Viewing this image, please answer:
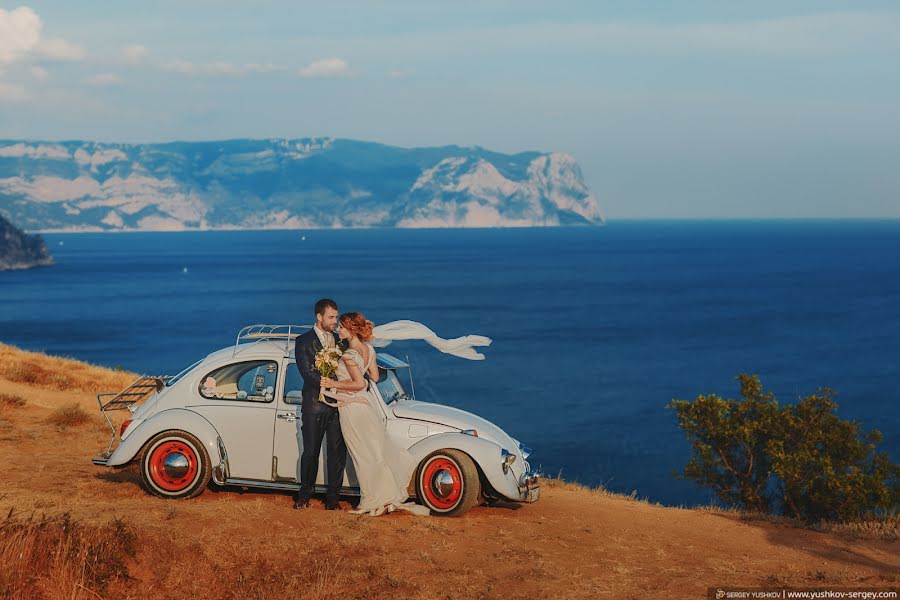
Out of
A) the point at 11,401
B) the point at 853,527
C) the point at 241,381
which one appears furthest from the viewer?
the point at 11,401

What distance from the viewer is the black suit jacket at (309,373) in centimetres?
1052

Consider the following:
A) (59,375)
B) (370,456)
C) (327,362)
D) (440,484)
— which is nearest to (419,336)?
(327,362)

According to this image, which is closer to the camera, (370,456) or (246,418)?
(370,456)

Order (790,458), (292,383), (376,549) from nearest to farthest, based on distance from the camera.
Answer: (376,549) < (292,383) < (790,458)

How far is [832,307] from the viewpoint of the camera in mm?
110562

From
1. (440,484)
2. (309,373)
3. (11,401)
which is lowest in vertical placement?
(440,484)

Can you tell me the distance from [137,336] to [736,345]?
5094cm

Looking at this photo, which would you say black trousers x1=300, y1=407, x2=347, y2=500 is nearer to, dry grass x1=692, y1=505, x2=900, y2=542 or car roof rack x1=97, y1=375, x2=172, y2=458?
car roof rack x1=97, y1=375, x2=172, y2=458

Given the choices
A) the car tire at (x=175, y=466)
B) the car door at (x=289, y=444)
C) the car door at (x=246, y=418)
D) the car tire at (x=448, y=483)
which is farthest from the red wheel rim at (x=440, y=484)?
the car tire at (x=175, y=466)

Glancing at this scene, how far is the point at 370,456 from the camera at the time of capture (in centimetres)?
1059

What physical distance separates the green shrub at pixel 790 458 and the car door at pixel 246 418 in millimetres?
11363

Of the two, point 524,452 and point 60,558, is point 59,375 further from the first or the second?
point 60,558

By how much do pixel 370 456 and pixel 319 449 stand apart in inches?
21.6

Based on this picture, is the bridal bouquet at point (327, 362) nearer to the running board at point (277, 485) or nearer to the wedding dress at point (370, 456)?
the wedding dress at point (370, 456)
